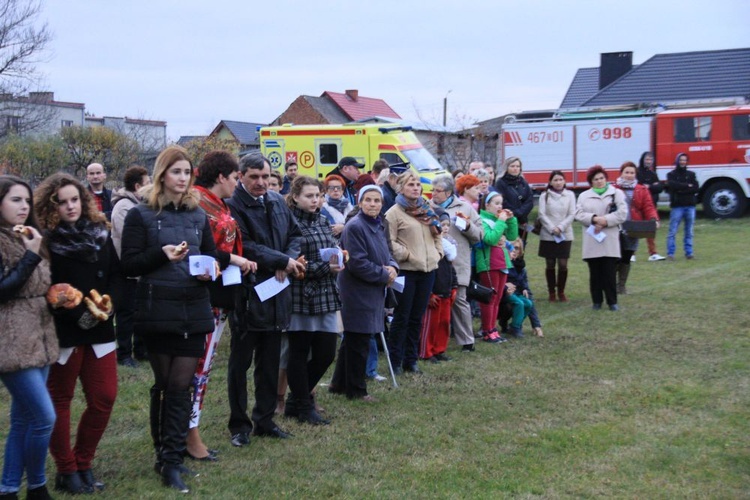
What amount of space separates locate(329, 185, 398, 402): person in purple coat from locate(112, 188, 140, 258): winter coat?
2093 millimetres

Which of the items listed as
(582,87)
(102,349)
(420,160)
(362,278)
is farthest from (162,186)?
(582,87)

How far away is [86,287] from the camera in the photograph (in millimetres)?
4633

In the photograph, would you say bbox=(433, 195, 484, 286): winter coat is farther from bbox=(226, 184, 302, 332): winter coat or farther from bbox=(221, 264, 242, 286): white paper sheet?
bbox=(221, 264, 242, 286): white paper sheet

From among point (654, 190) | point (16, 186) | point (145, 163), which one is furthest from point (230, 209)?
point (145, 163)

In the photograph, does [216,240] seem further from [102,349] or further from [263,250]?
[102,349]

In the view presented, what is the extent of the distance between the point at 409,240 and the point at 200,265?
3.23m

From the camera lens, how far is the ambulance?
64.7 ft

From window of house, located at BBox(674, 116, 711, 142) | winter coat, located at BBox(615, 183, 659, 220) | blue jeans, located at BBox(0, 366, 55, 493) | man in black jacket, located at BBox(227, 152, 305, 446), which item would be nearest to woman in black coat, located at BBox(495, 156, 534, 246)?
winter coat, located at BBox(615, 183, 659, 220)

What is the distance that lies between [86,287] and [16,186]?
66cm

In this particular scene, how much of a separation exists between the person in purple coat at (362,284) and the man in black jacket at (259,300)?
1027 mm

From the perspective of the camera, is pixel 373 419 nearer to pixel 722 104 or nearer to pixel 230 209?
pixel 230 209

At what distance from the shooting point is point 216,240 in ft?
17.0

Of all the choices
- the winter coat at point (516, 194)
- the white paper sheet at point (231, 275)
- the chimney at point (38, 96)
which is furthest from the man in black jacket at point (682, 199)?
the chimney at point (38, 96)

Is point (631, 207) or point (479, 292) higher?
point (631, 207)
